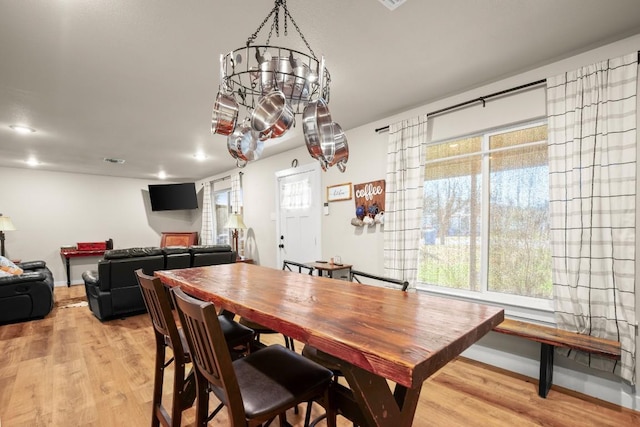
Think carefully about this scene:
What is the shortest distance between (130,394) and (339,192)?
2.75 meters

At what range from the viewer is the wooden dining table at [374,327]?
0.76 meters

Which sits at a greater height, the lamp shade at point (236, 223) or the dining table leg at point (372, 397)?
the lamp shade at point (236, 223)

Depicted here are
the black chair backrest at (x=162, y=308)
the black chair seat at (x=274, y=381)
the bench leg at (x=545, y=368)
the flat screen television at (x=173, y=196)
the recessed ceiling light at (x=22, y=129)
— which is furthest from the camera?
the flat screen television at (x=173, y=196)

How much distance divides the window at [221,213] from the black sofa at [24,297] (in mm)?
3188

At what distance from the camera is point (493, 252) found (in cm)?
258

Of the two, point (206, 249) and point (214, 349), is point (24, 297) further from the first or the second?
point (214, 349)

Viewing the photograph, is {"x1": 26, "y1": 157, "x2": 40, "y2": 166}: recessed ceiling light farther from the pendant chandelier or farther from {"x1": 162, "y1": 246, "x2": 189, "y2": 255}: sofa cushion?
the pendant chandelier

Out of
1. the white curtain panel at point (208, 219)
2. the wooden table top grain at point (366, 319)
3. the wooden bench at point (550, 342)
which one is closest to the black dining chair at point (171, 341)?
the wooden table top grain at point (366, 319)

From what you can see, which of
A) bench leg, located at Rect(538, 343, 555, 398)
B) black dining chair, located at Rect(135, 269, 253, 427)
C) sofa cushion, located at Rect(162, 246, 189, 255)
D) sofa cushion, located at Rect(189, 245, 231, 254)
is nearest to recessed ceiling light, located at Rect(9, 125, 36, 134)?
sofa cushion, located at Rect(162, 246, 189, 255)

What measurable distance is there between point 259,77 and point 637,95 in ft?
7.70

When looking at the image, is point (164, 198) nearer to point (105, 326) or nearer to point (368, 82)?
point (105, 326)

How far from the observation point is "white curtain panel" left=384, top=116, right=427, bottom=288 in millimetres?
2846

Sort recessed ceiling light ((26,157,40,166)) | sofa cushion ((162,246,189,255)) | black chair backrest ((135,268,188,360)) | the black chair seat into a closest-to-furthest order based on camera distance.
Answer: the black chair seat
black chair backrest ((135,268,188,360))
sofa cushion ((162,246,189,255))
recessed ceiling light ((26,157,40,166))

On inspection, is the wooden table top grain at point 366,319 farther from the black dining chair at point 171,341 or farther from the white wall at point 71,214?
the white wall at point 71,214
